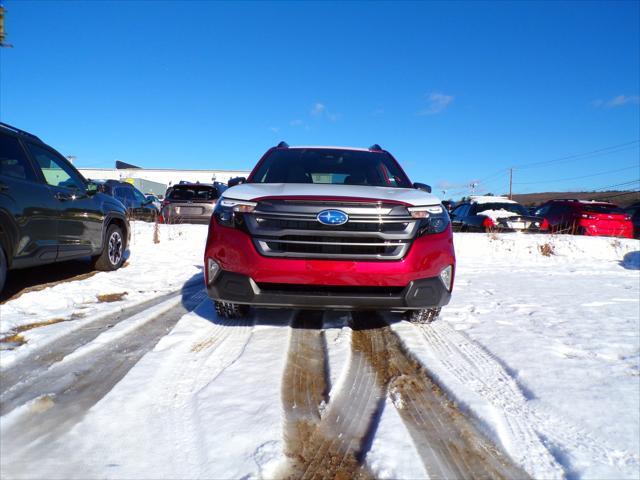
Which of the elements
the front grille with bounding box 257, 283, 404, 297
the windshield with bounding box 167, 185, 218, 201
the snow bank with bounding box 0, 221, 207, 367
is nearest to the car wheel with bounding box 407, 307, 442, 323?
the front grille with bounding box 257, 283, 404, 297

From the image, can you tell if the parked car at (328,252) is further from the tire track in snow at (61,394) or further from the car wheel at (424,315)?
the tire track in snow at (61,394)

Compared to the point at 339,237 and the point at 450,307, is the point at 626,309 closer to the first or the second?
the point at 450,307

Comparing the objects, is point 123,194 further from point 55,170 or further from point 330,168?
point 330,168

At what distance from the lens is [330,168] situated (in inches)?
173

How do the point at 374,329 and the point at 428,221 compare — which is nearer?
the point at 428,221

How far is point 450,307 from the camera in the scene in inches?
165

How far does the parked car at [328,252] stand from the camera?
2.81 meters

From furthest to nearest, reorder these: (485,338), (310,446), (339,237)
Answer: (485,338), (339,237), (310,446)

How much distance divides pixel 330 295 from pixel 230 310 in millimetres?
1050

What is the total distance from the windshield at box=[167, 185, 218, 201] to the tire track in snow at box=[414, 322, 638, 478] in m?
8.55

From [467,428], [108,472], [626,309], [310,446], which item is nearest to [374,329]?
[467,428]

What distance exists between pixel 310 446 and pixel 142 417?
820mm

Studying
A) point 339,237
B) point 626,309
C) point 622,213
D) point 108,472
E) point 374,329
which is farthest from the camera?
point 622,213

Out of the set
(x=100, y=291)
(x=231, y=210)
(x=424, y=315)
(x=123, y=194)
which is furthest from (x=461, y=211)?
(x=123, y=194)
